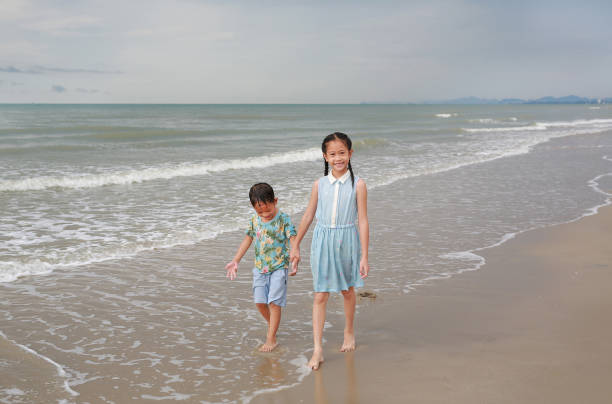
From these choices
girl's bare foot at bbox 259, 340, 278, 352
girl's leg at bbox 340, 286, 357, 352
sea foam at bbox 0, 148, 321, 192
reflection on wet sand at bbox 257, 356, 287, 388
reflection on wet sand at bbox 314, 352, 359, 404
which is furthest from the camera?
sea foam at bbox 0, 148, 321, 192

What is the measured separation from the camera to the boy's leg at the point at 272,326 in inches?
153

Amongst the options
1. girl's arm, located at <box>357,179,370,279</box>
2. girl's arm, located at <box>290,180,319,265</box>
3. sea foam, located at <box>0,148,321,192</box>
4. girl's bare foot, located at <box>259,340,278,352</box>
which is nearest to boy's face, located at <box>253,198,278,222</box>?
girl's arm, located at <box>290,180,319,265</box>

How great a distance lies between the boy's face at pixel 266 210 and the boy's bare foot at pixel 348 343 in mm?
1036

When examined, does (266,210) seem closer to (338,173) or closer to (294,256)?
(294,256)

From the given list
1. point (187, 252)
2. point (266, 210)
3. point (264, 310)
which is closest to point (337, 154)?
point (266, 210)

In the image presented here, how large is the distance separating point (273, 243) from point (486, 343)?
174 centimetres

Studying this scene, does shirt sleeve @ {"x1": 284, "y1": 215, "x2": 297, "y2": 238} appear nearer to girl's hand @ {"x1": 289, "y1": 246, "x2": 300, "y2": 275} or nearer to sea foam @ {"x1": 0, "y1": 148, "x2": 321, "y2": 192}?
girl's hand @ {"x1": 289, "y1": 246, "x2": 300, "y2": 275}

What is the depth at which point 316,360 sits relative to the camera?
3.62 meters

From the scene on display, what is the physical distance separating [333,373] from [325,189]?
1249mm

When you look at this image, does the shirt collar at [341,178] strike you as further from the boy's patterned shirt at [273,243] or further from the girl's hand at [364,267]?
the girl's hand at [364,267]

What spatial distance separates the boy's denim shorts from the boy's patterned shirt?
0.15ft

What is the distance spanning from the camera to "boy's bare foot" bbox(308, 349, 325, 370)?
142 inches

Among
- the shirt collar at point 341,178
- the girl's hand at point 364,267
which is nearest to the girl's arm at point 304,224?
the shirt collar at point 341,178

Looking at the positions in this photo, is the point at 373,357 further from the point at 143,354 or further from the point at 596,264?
the point at 596,264
